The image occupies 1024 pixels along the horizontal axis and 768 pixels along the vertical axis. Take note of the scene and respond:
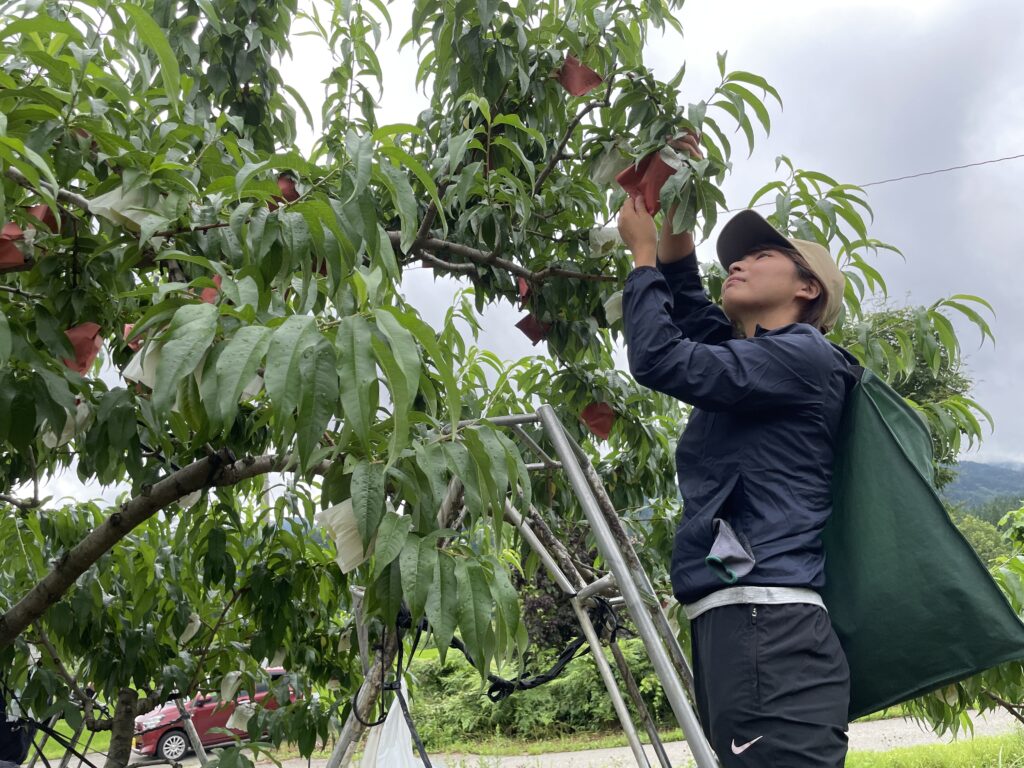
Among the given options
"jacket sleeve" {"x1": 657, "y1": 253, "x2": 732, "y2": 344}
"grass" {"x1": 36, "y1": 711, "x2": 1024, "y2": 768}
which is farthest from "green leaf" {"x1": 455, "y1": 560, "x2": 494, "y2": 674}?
"grass" {"x1": 36, "y1": 711, "x2": 1024, "y2": 768}

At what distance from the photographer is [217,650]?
8.44 feet

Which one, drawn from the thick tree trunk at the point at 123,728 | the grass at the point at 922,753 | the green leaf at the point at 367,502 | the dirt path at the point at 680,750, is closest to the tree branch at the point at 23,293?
the green leaf at the point at 367,502

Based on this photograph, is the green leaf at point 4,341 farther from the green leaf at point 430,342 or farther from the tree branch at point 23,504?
the tree branch at point 23,504

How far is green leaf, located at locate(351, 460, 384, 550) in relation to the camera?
946 millimetres

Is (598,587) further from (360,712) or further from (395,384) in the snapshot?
(395,384)

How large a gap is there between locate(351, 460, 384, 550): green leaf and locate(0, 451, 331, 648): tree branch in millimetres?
567

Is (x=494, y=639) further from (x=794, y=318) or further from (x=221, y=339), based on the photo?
(x=794, y=318)

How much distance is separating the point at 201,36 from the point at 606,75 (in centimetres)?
78

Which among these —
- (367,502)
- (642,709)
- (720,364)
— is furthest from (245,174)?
(642,709)

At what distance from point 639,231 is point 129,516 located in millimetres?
968

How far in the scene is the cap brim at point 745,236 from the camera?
4.42ft

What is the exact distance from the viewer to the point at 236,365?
2.57 feet

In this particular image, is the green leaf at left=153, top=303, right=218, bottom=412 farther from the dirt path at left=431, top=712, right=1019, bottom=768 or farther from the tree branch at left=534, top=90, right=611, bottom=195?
the dirt path at left=431, top=712, right=1019, bottom=768

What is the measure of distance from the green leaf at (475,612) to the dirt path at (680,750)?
6.11 m
